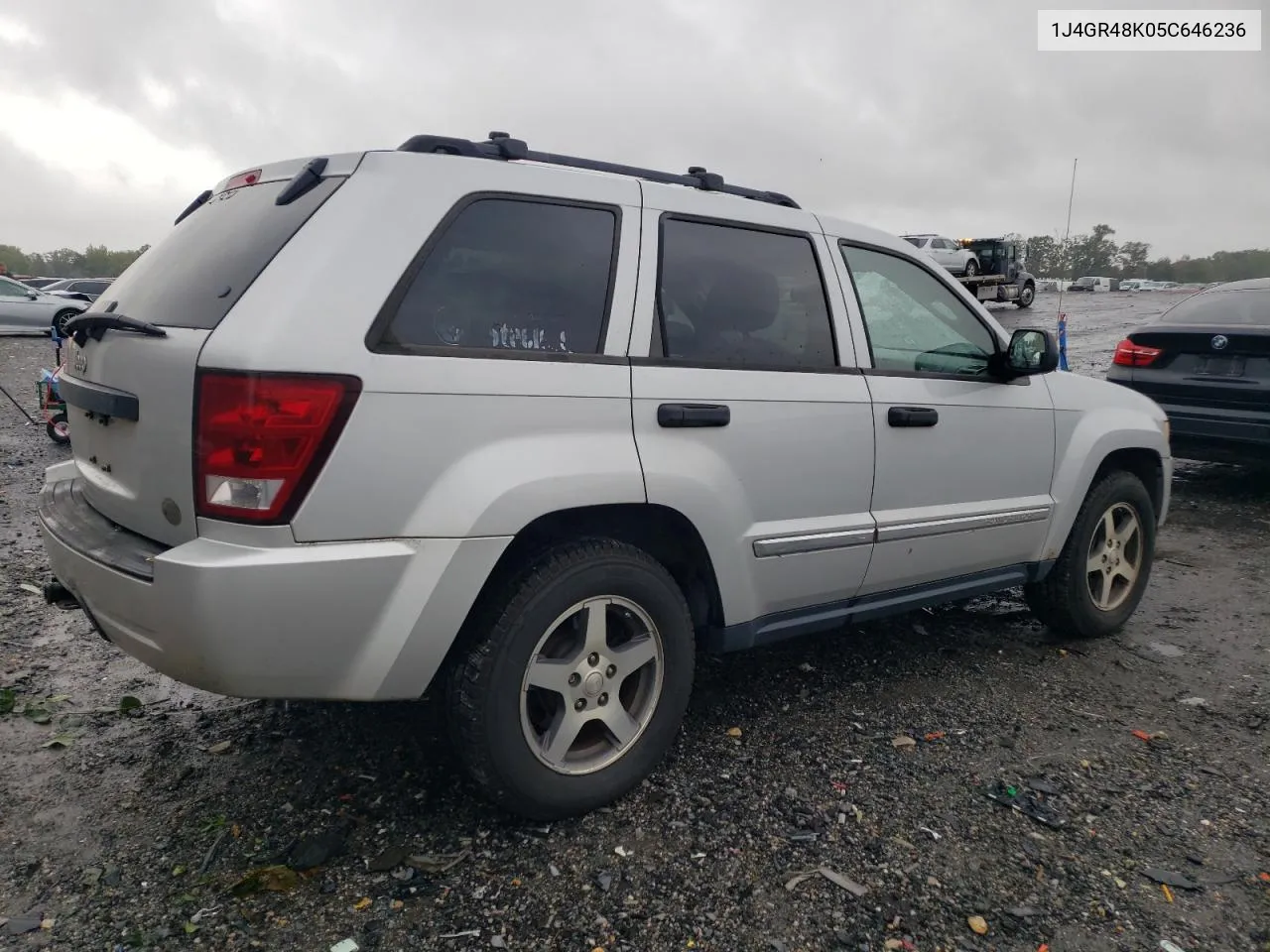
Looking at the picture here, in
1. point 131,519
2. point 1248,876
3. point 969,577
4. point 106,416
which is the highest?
point 106,416

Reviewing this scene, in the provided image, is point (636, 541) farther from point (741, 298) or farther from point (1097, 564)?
point (1097, 564)

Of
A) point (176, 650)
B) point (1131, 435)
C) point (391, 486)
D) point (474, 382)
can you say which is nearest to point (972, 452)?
point (1131, 435)

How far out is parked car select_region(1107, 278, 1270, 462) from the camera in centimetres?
668

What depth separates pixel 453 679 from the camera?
2486 millimetres

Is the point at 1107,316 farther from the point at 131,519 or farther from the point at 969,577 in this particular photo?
the point at 131,519

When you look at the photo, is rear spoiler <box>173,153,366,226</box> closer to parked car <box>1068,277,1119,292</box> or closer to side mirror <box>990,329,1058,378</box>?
side mirror <box>990,329,1058,378</box>

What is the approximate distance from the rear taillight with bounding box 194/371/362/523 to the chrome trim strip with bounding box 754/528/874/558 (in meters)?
1.46

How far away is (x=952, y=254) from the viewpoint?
100 feet

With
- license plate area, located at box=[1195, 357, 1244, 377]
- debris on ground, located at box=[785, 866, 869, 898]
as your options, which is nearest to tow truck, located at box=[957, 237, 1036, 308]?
license plate area, located at box=[1195, 357, 1244, 377]

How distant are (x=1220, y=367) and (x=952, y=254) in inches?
1002

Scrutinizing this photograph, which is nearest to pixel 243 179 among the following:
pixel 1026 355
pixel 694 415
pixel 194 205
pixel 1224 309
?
pixel 194 205

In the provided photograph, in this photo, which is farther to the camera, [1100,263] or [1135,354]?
[1100,263]

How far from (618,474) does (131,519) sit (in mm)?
1347

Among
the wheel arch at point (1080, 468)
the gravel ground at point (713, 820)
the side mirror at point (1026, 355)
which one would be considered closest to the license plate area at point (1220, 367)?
the wheel arch at point (1080, 468)
